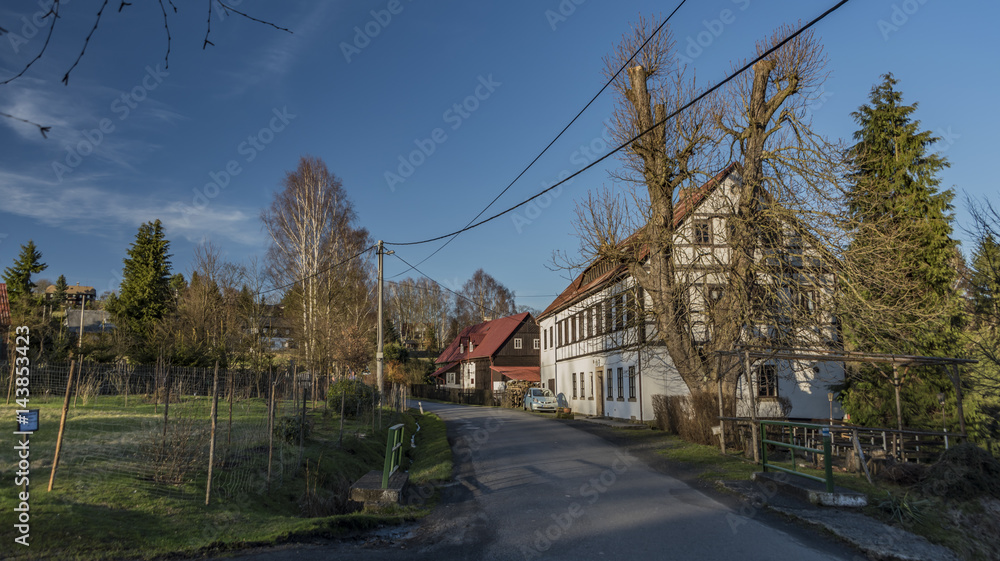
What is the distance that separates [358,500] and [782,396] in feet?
75.0

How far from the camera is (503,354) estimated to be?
5616cm

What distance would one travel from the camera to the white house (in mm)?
18750

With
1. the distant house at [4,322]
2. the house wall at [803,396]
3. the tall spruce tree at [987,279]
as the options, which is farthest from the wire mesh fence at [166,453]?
the distant house at [4,322]

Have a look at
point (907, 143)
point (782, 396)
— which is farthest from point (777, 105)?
point (782, 396)

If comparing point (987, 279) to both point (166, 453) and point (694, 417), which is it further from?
point (166, 453)

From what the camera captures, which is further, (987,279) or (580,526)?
(987,279)

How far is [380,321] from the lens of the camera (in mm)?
26953

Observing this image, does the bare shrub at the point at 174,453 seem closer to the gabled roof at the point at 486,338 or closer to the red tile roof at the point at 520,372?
the red tile roof at the point at 520,372

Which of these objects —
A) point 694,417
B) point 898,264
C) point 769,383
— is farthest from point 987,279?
point 769,383

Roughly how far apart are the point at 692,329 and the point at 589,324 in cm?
1423

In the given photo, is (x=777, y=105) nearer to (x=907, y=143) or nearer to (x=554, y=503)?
(x=907, y=143)

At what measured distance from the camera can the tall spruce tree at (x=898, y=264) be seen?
1681cm

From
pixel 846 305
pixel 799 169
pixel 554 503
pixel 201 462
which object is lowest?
pixel 554 503

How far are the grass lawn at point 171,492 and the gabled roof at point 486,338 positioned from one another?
1670 inches
